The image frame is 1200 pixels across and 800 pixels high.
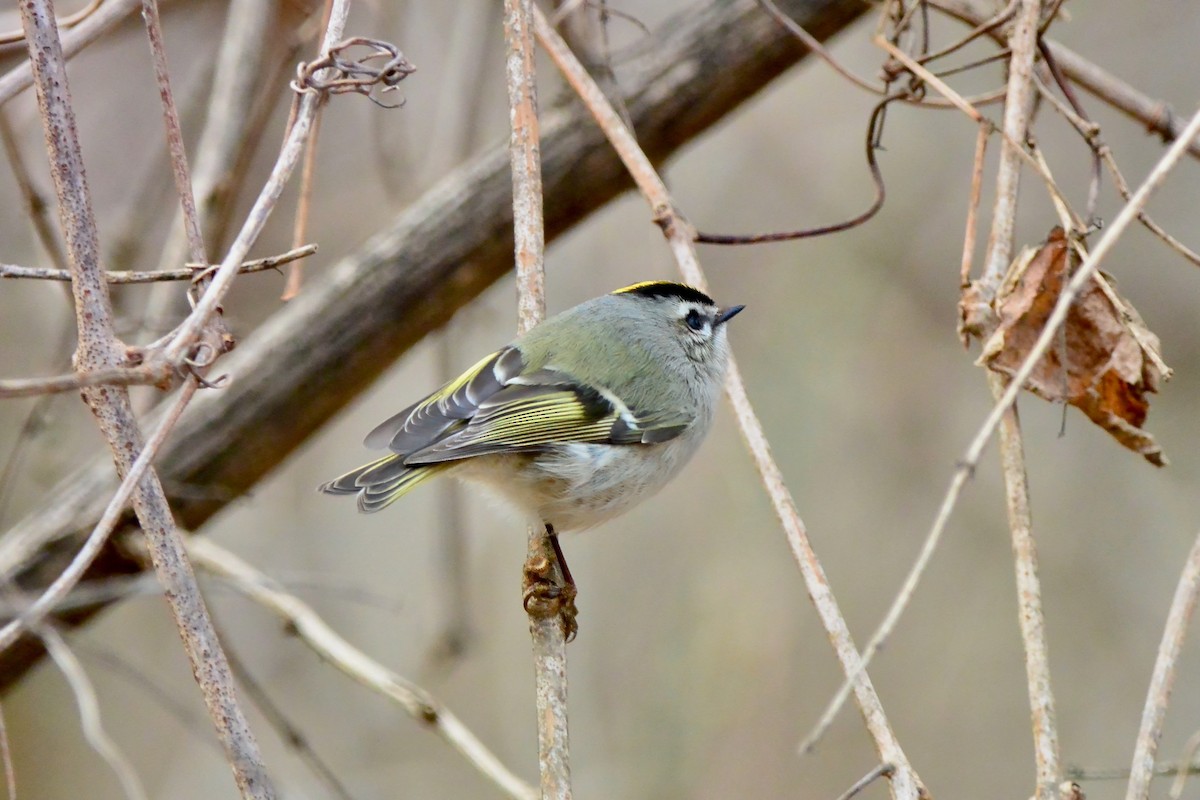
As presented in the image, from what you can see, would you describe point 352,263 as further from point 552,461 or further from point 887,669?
point 887,669

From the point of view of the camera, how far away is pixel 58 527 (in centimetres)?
210

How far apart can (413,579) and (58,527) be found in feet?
5.64

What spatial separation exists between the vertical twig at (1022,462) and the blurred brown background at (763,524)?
158 centimetres

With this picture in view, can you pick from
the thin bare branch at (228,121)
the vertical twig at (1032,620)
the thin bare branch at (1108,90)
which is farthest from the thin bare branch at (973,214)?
the thin bare branch at (228,121)

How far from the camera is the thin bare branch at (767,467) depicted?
121 centimetres

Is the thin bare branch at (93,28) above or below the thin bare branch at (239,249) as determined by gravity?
above

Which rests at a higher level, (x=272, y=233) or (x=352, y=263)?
(x=272, y=233)

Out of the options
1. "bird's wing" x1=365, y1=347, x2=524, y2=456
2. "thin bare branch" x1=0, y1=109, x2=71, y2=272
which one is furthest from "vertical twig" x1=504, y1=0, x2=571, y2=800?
"thin bare branch" x1=0, y1=109, x2=71, y2=272

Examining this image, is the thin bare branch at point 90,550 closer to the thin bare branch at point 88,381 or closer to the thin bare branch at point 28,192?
the thin bare branch at point 88,381

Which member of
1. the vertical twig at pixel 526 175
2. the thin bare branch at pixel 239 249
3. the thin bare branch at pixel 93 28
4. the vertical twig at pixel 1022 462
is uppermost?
the thin bare branch at pixel 93 28

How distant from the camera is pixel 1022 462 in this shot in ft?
4.68

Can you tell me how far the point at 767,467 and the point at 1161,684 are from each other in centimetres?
54

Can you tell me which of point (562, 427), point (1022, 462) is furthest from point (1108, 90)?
point (562, 427)

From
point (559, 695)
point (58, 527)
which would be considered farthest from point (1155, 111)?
point (58, 527)
